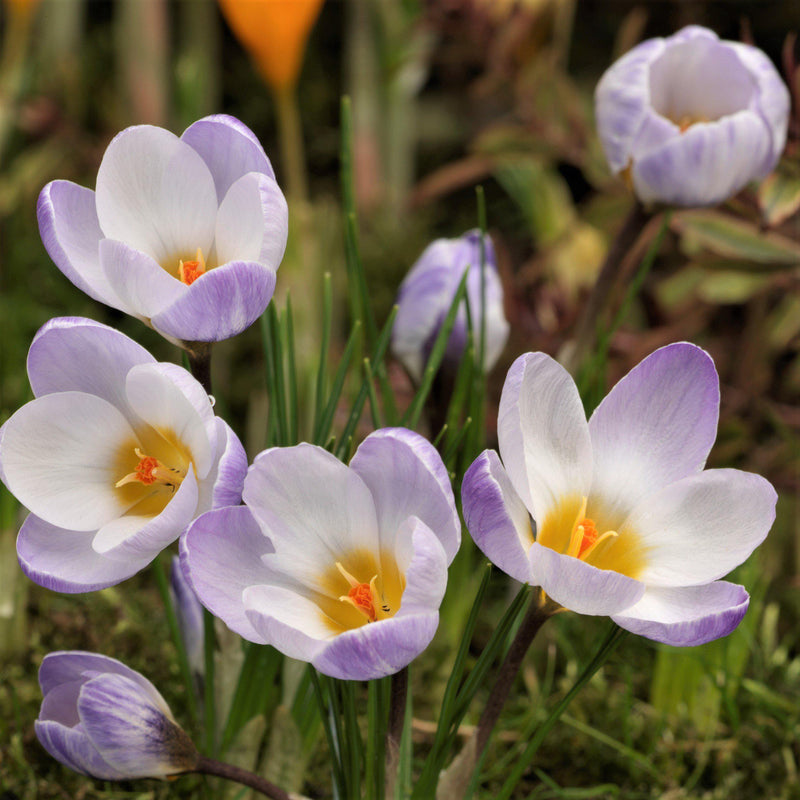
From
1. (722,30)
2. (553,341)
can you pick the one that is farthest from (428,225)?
(553,341)

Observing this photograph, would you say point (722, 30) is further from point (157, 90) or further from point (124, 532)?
point (124, 532)

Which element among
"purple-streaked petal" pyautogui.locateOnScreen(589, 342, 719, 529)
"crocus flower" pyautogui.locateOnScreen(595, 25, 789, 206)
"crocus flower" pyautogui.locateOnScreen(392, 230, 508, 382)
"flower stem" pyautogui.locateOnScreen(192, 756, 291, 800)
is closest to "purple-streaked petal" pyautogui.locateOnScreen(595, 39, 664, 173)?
"crocus flower" pyautogui.locateOnScreen(595, 25, 789, 206)

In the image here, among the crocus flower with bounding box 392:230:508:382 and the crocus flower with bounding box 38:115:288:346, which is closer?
the crocus flower with bounding box 38:115:288:346

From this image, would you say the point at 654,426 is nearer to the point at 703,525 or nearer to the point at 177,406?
the point at 703,525

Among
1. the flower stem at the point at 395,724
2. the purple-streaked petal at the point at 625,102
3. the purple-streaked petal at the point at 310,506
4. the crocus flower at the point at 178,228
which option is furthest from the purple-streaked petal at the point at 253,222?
the purple-streaked petal at the point at 625,102

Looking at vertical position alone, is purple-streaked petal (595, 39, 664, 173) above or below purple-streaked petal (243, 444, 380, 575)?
above

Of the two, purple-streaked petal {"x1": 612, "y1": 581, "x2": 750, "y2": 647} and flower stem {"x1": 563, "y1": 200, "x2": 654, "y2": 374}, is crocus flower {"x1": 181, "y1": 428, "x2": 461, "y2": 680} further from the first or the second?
flower stem {"x1": 563, "y1": 200, "x2": 654, "y2": 374}

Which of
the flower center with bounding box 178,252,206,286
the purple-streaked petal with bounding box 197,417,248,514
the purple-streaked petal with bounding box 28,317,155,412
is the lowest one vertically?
the purple-streaked petal with bounding box 197,417,248,514
